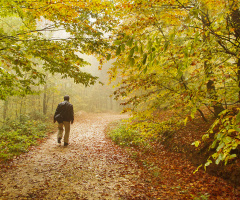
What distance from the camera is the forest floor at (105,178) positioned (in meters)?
3.67

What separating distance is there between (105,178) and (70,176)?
1.04 meters

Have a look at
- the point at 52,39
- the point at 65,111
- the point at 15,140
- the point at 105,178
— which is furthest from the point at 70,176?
the point at 15,140

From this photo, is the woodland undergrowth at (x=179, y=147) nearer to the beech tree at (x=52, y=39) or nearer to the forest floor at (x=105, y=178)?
the forest floor at (x=105, y=178)

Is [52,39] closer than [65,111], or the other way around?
[52,39]

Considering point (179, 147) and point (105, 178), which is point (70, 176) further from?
point (179, 147)

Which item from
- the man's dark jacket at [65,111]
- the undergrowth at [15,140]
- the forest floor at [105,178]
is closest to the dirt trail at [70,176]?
the forest floor at [105,178]

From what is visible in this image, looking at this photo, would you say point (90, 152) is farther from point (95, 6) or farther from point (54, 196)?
point (95, 6)

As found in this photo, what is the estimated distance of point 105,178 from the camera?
4.54 metres

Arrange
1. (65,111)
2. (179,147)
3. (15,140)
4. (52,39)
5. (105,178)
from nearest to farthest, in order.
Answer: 1. (52,39)
2. (105,178)
3. (179,147)
4. (65,111)
5. (15,140)

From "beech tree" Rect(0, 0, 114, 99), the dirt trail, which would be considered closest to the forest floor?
the dirt trail

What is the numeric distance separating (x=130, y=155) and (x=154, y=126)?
2342mm

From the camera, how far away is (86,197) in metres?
3.55

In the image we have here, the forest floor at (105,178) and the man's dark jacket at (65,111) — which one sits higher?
the man's dark jacket at (65,111)

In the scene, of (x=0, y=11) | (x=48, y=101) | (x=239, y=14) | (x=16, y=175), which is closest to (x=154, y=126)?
(x=239, y=14)
